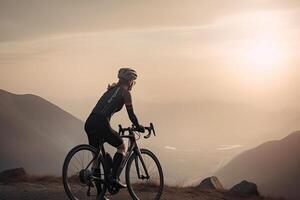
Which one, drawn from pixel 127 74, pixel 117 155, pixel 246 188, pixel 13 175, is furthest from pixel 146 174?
pixel 246 188

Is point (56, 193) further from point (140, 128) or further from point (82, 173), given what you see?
point (140, 128)

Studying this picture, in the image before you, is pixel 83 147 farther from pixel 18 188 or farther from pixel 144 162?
pixel 18 188

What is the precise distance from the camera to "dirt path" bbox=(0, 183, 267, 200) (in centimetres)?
1157

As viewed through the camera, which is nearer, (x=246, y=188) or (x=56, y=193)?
(x=56, y=193)

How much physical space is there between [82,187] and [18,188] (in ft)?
12.6

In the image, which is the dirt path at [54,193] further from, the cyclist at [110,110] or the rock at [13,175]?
the cyclist at [110,110]

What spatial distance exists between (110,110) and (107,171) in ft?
3.89

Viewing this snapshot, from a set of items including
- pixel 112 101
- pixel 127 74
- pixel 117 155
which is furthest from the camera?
pixel 117 155

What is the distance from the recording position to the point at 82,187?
1000 centimetres

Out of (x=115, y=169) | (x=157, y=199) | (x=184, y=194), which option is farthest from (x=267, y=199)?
(x=115, y=169)

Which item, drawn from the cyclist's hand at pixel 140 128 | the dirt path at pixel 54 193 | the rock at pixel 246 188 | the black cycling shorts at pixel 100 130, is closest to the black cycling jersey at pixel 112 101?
the black cycling shorts at pixel 100 130

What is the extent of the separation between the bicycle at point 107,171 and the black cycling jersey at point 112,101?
61cm

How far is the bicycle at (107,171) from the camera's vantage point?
930cm

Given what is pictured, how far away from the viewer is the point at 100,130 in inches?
370
